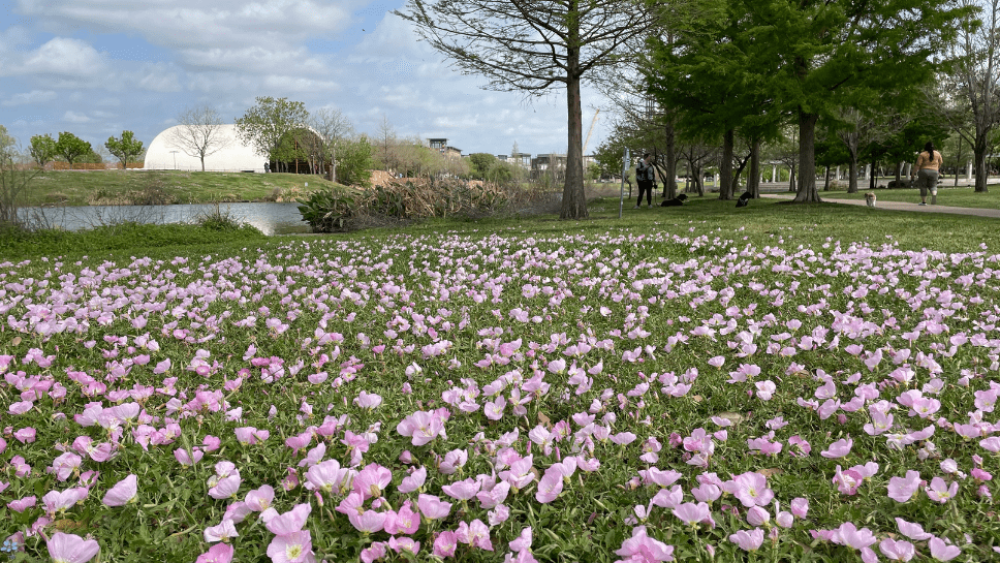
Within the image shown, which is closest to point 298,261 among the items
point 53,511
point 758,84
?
point 53,511

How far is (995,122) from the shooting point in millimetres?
23547

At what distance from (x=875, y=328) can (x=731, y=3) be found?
1908cm

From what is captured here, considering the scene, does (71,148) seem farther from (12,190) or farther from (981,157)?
(981,157)

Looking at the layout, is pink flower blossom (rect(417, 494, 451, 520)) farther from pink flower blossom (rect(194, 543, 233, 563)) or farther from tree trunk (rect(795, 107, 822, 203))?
tree trunk (rect(795, 107, 822, 203))

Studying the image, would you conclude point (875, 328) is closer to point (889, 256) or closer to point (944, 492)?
point (944, 492)

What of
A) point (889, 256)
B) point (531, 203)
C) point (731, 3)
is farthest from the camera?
point (531, 203)

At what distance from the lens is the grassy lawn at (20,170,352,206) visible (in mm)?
38375

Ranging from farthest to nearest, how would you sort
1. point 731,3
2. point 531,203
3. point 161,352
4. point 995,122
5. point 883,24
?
point 995,122 → point 531,203 → point 731,3 → point 883,24 → point 161,352

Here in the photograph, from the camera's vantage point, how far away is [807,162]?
1870 centimetres

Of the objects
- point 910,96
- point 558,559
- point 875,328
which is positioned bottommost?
point 558,559

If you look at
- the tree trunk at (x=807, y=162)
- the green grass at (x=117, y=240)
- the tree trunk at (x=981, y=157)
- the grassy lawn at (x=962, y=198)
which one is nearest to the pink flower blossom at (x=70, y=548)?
the green grass at (x=117, y=240)

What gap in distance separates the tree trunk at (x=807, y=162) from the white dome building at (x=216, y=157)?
86.1m

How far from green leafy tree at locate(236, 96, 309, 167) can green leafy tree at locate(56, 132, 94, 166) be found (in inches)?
1239

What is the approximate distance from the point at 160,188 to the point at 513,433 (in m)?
40.8
